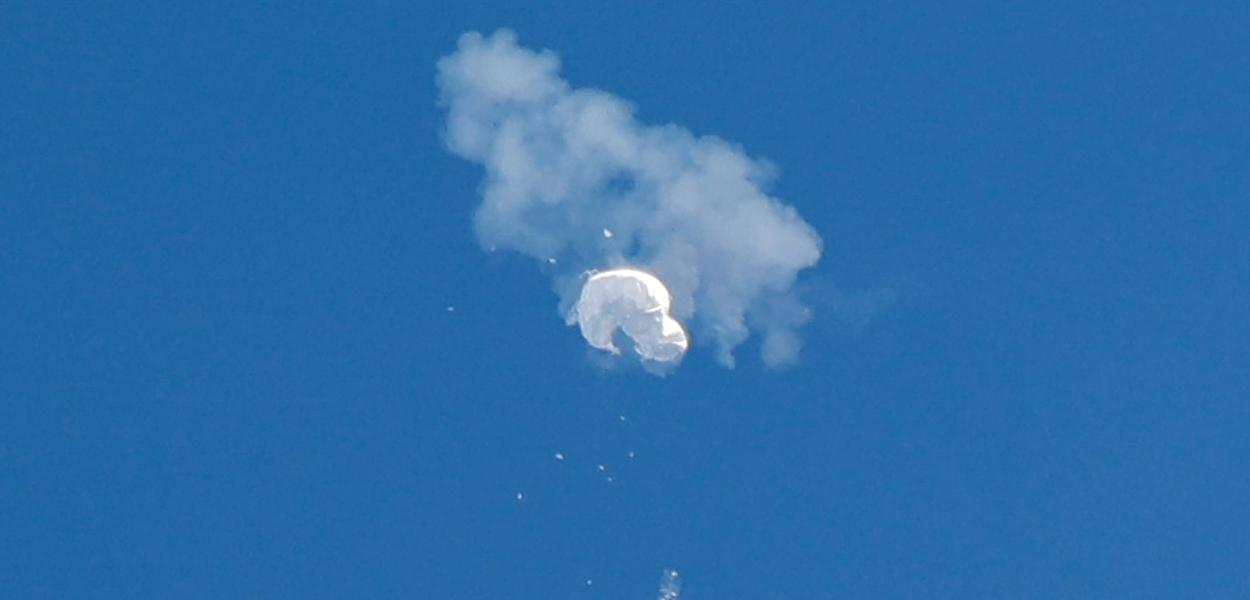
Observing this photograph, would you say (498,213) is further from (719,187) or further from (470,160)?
(719,187)

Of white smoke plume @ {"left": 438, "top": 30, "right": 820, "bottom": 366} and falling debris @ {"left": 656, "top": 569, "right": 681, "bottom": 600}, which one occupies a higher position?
white smoke plume @ {"left": 438, "top": 30, "right": 820, "bottom": 366}

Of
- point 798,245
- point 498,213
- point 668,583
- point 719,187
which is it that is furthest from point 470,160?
point 668,583
